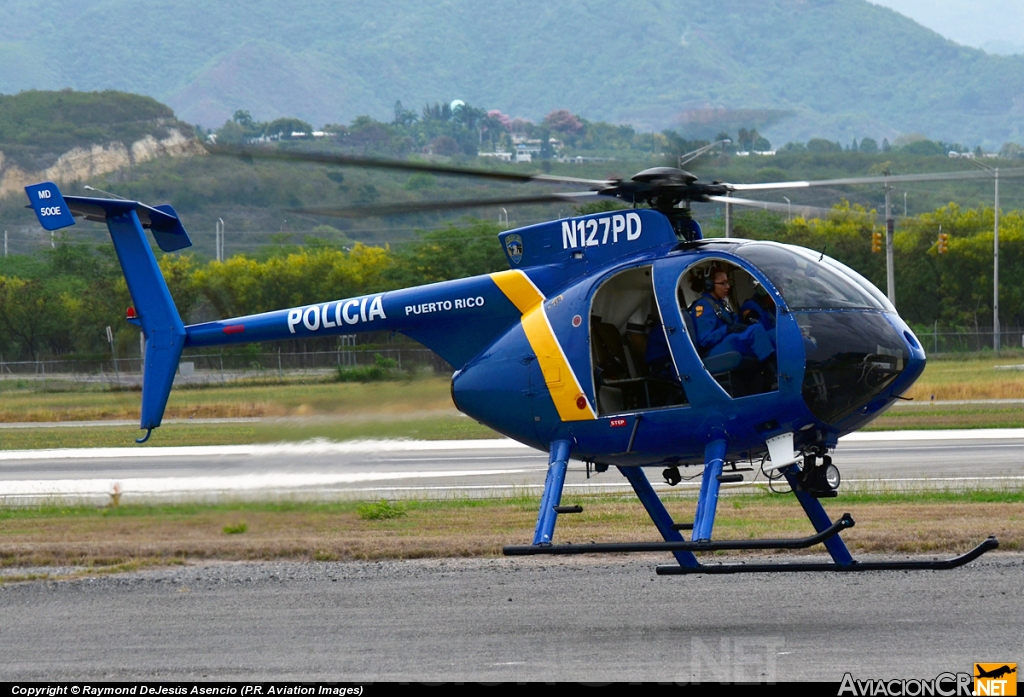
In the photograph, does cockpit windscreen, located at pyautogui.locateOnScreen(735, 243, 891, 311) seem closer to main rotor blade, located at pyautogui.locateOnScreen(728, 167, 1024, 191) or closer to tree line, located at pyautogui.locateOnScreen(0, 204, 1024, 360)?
main rotor blade, located at pyautogui.locateOnScreen(728, 167, 1024, 191)

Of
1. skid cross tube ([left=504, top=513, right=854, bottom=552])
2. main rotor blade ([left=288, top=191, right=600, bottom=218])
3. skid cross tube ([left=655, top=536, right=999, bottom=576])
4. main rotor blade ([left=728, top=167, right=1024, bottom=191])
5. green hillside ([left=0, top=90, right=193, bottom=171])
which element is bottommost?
skid cross tube ([left=655, top=536, right=999, bottom=576])

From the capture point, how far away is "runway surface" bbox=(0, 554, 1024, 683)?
839cm

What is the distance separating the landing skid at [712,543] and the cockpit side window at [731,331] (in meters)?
0.60

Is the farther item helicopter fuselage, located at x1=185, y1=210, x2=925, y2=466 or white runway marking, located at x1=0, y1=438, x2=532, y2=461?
white runway marking, located at x1=0, y1=438, x2=532, y2=461

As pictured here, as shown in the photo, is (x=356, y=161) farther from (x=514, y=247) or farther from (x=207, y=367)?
(x=207, y=367)

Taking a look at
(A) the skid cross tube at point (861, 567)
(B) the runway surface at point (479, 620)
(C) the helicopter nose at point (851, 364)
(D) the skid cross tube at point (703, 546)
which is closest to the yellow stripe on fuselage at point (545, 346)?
(D) the skid cross tube at point (703, 546)

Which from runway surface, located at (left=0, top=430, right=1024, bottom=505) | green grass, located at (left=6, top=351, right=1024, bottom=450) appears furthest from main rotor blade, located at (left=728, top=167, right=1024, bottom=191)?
runway surface, located at (left=0, top=430, right=1024, bottom=505)

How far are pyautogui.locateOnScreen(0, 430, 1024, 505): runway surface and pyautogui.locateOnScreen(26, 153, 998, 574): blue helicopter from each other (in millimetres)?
3002

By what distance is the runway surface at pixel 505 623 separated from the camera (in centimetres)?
839

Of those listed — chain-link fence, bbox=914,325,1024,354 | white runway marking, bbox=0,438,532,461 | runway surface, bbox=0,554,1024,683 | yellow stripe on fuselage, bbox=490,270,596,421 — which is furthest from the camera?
chain-link fence, bbox=914,325,1024,354

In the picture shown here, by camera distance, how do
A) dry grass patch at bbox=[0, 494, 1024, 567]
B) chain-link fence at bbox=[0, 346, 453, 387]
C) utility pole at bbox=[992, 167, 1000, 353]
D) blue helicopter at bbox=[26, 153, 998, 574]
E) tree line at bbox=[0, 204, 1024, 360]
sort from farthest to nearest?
utility pole at bbox=[992, 167, 1000, 353], tree line at bbox=[0, 204, 1024, 360], chain-link fence at bbox=[0, 346, 453, 387], dry grass patch at bbox=[0, 494, 1024, 567], blue helicopter at bbox=[26, 153, 998, 574]

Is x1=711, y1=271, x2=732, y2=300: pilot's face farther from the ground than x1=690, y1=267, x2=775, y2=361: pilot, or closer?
farther from the ground

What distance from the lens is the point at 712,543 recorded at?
8.83 meters

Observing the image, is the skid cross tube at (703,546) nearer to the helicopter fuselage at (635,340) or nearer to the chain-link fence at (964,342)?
the helicopter fuselage at (635,340)
